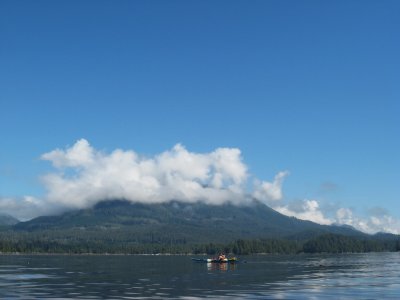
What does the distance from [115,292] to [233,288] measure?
18494 millimetres

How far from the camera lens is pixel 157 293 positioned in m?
83.3

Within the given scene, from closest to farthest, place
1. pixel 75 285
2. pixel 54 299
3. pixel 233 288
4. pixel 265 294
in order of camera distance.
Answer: pixel 54 299 → pixel 265 294 → pixel 233 288 → pixel 75 285

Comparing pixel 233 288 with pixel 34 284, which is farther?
pixel 34 284

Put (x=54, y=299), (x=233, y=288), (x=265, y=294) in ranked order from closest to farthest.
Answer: (x=54, y=299) → (x=265, y=294) → (x=233, y=288)

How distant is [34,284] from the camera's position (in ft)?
331

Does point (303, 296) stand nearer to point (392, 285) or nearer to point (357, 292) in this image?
point (357, 292)

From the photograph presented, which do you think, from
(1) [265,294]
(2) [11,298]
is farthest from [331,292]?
(2) [11,298]

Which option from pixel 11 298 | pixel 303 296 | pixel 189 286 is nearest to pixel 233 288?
pixel 189 286

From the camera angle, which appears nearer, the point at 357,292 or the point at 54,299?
the point at 54,299

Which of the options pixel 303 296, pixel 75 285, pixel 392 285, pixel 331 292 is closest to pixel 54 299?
pixel 75 285

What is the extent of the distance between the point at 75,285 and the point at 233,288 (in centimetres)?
2693

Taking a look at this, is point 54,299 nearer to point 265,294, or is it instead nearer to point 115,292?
point 115,292

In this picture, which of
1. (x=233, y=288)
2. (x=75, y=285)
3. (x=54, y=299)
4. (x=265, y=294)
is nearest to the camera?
(x=54, y=299)

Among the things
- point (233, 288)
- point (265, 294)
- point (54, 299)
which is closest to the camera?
point (54, 299)
